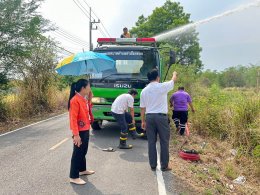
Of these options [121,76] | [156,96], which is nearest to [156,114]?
[156,96]

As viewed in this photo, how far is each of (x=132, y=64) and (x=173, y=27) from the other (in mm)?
26444

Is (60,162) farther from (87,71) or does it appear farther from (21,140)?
(21,140)

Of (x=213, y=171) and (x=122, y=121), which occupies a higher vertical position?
(x=122, y=121)

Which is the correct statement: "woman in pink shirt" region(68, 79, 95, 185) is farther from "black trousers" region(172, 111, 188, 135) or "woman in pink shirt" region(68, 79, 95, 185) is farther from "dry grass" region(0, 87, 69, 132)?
"dry grass" region(0, 87, 69, 132)

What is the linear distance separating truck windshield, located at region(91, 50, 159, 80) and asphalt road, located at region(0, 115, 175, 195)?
197 centimetres

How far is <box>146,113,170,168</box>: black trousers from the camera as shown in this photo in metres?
6.11

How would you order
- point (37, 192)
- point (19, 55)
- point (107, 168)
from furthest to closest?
1. point (19, 55)
2. point (107, 168)
3. point (37, 192)

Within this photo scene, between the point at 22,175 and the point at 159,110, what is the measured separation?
291cm

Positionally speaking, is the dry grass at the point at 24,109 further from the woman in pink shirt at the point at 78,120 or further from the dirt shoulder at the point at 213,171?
the dirt shoulder at the point at 213,171

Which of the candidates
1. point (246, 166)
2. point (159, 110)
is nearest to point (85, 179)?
point (159, 110)

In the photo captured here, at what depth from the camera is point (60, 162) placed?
22.5 ft

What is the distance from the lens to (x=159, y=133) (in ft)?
20.3

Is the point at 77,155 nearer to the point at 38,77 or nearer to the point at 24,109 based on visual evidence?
the point at 24,109

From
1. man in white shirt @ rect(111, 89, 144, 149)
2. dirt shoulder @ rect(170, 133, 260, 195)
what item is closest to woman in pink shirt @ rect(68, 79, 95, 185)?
dirt shoulder @ rect(170, 133, 260, 195)
